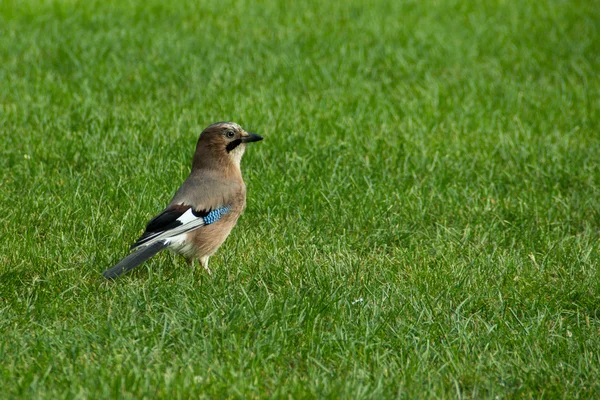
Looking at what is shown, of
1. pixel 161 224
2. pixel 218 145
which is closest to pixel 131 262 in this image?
pixel 161 224

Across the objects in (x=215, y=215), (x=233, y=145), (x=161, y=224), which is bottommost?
(x=215, y=215)

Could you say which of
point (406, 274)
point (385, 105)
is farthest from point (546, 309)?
point (385, 105)

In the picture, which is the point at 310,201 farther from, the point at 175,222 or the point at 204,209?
the point at 175,222

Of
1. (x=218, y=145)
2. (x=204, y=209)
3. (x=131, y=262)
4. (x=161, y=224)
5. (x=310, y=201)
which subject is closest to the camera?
(x=131, y=262)

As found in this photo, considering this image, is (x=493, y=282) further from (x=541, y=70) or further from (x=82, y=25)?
(x=82, y=25)

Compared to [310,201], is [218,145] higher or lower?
higher

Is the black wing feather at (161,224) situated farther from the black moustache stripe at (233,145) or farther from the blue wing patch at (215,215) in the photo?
the black moustache stripe at (233,145)

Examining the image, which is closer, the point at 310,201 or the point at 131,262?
the point at 131,262

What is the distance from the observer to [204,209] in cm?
559

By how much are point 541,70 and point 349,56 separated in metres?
2.29

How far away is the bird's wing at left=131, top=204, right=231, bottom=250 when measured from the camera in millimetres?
5270

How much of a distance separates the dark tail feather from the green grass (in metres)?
0.13

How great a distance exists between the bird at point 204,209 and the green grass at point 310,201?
175 mm

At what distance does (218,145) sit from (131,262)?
1194 mm
